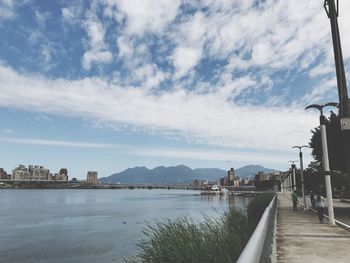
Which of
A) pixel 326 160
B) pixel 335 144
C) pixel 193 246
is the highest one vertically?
pixel 335 144

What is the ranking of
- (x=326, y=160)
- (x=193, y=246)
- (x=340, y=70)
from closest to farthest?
(x=193, y=246), (x=340, y=70), (x=326, y=160)

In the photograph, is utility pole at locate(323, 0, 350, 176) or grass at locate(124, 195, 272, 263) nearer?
grass at locate(124, 195, 272, 263)

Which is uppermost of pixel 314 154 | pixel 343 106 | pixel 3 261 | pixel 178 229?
pixel 314 154

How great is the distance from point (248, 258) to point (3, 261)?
26.1 meters

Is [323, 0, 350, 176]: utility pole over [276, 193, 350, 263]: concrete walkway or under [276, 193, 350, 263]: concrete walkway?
over

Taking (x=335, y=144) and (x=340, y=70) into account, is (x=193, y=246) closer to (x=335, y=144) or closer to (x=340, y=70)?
(x=340, y=70)

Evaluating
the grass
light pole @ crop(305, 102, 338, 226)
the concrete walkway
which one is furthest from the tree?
the grass

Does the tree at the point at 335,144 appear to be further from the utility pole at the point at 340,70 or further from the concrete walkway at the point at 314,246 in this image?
the utility pole at the point at 340,70

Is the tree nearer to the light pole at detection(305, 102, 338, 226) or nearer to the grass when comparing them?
the light pole at detection(305, 102, 338, 226)

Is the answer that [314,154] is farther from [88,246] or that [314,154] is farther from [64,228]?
[64,228]

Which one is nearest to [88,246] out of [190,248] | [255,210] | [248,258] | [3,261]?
[3,261]

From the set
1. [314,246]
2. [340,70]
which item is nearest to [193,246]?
[314,246]

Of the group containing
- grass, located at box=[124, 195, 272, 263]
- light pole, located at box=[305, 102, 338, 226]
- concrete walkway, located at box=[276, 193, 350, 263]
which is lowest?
concrete walkway, located at box=[276, 193, 350, 263]

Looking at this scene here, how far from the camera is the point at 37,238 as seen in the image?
36062 millimetres
